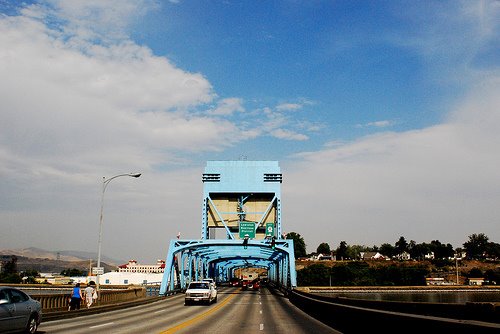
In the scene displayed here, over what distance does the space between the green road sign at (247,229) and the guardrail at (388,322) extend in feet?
116

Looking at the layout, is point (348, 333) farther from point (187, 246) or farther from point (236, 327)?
point (187, 246)

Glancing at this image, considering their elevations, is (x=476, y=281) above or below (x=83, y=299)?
below

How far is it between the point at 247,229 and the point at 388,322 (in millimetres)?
48733

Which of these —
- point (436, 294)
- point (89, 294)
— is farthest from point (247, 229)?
point (436, 294)

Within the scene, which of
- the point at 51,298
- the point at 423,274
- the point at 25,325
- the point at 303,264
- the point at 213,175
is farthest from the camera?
the point at 303,264

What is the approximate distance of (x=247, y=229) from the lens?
5969 cm

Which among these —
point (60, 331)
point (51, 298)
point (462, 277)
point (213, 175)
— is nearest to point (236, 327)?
point (60, 331)

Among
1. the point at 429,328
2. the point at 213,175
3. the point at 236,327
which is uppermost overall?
the point at 213,175

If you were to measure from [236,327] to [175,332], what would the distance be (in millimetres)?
3154

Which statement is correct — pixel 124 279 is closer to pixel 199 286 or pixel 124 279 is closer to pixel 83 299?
pixel 199 286

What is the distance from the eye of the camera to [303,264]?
171750 mm

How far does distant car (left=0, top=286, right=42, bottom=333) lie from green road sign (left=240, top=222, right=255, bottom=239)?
148 ft

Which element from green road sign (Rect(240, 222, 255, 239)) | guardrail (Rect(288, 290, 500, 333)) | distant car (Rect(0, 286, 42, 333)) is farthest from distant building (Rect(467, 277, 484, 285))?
distant car (Rect(0, 286, 42, 333))

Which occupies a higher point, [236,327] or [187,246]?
[187,246]
